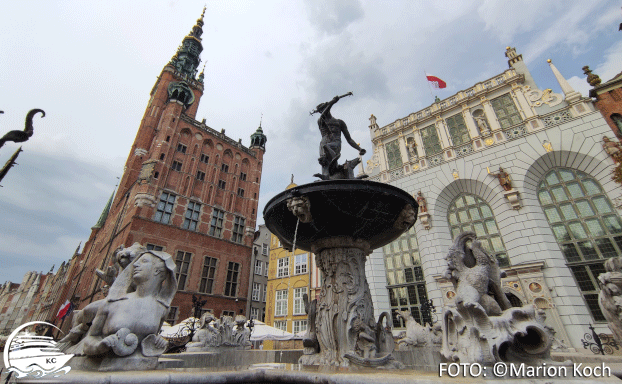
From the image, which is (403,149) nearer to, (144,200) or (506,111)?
(506,111)

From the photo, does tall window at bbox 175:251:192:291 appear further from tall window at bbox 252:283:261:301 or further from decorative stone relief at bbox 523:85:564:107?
decorative stone relief at bbox 523:85:564:107

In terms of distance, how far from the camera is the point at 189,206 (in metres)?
24.4

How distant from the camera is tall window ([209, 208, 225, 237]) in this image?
2523 cm

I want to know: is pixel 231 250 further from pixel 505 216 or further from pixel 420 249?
pixel 505 216

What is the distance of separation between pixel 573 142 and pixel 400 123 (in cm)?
977

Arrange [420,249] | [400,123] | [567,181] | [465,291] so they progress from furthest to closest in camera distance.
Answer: [400,123]
[420,249]
[567,181]
[465,291]

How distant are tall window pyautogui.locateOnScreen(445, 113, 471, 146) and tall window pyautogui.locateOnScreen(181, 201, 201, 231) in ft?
70.9

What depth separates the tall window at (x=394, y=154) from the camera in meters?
19.1

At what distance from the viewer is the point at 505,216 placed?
1376cm

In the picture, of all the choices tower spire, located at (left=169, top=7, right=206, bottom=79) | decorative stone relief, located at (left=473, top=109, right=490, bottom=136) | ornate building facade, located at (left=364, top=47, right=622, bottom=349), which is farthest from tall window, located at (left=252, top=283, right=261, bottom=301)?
tower spire, located at (left=169, top=7, right=206, bottom=79)

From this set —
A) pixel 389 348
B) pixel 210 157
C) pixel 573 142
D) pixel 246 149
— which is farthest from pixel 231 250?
pixel 573 142

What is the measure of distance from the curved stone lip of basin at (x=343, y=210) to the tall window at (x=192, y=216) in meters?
21.4

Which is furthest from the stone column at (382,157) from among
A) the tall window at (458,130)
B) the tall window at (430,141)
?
the tall window at (458,130)

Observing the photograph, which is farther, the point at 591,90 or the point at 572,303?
the point at 591,90
